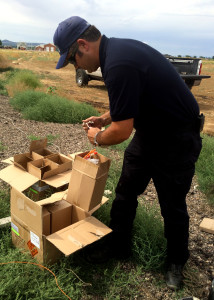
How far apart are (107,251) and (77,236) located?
434 mm

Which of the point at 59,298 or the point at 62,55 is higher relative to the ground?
the point at 62,55

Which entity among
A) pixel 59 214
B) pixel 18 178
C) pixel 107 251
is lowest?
pixel 107 251

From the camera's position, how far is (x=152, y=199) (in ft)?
11.4

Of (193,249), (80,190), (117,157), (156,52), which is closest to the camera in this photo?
(156,52)

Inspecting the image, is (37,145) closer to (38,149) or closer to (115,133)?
(38,149)

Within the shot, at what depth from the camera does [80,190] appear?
2.31 metres

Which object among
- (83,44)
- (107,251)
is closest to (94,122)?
(83,44)

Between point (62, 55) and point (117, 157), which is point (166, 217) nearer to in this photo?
point (62, 55)

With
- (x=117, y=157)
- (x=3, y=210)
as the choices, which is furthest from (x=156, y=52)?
(x=117, y=157)

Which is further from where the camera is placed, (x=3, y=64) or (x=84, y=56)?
(x=3, y=64)

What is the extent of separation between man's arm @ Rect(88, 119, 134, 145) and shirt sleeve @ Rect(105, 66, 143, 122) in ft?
0.20

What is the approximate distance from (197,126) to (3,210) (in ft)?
6.51

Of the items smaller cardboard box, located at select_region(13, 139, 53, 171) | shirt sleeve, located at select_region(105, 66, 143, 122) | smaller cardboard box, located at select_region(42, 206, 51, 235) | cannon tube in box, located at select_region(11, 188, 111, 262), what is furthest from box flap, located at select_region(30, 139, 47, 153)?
shirt sleeve, located at select_region(105, 66, 143, 122)

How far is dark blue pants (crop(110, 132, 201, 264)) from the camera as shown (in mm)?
1966
